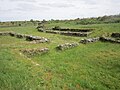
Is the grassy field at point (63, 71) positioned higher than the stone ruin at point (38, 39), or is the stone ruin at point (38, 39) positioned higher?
the stone ruin at point (38, 39)

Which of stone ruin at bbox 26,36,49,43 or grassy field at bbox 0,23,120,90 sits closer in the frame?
grassy field at bbox 0,23,120,90

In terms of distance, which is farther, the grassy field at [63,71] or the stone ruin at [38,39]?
the stone ruin at [38,39]

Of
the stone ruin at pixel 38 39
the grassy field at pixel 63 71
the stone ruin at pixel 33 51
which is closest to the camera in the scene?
the grassy field at pixel 63 71

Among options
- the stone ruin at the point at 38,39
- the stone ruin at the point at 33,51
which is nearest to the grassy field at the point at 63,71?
the stone ruin at the point at 33,51

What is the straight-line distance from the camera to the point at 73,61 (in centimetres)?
1602

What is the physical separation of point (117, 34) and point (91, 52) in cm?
1068

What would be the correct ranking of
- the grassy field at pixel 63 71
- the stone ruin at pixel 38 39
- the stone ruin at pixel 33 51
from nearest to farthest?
the grassy field at pixel 63 71 < the stone ruin at pixel 33 51 < the stone ruin at pixel 38 39

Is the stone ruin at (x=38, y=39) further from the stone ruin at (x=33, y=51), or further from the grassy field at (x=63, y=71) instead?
the stone ruin at (x=33, y=51)

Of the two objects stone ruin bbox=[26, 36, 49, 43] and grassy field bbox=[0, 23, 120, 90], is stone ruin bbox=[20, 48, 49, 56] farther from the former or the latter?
stone ruin bbox=[26, 36, 49, 43]

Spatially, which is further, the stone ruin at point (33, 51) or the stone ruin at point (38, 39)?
the stone ruin at point (38, 39)

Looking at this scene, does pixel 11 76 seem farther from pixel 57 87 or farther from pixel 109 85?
pixel 109 85

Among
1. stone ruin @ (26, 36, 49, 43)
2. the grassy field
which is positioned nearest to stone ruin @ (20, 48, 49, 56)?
the grassy field

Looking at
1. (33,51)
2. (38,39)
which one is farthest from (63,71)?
(38,39)

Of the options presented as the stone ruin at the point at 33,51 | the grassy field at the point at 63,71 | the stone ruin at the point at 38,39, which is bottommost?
the grassy field at the point at 63,71
